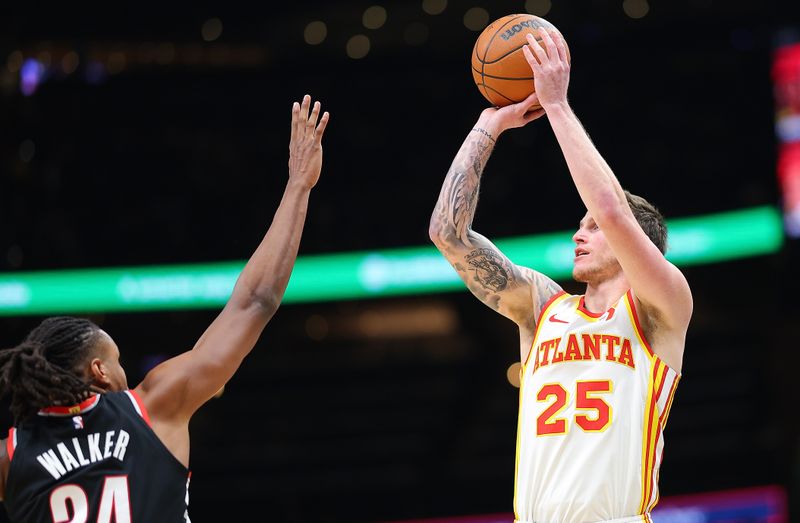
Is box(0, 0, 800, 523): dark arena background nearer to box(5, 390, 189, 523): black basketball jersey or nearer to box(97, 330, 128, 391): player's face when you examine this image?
box(97, 330, 128, 391): player's face

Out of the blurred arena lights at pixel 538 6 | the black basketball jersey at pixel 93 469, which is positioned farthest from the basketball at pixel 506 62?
the blurred arena lights at pixel 538 6

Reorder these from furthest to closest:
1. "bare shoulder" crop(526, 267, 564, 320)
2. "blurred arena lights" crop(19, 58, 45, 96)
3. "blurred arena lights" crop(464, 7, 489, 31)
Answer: "blurred arena lights" crop(464, 7, 489, 31)
"blurred arena lights" crop(19, 58, 45, 96)
"bare shoulder" crop(526, 267, 564, 320)

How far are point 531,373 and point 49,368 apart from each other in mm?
1704

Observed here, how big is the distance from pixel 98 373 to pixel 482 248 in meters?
1.64

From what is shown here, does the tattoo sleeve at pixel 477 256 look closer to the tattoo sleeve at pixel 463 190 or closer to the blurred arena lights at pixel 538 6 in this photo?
the tattoo sleeve at pixel 463 190

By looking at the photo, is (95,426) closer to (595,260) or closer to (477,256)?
(477,256)

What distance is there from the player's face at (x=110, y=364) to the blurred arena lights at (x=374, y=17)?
15.1 metres

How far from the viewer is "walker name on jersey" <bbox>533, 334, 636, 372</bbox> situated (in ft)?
12.3

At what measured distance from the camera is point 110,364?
132 inches

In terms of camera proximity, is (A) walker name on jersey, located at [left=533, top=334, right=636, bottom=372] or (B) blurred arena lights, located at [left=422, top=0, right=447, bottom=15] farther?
(B) blurred arena lights, located at [left=422, top=0, right=447, bottom=15]

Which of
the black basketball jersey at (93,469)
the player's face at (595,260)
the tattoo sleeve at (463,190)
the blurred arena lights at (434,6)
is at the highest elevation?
the blurred arena lights at (434,6)

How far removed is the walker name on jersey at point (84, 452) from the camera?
307 centimetres

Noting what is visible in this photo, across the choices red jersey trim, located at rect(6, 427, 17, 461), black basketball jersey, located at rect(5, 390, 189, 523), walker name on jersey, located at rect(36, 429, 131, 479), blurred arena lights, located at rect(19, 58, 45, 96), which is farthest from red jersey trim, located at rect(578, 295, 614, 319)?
blurred arena lights, located at rect(19, 58, 45, 96)

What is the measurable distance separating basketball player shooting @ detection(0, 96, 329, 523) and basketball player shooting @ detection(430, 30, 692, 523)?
44.4 inches
